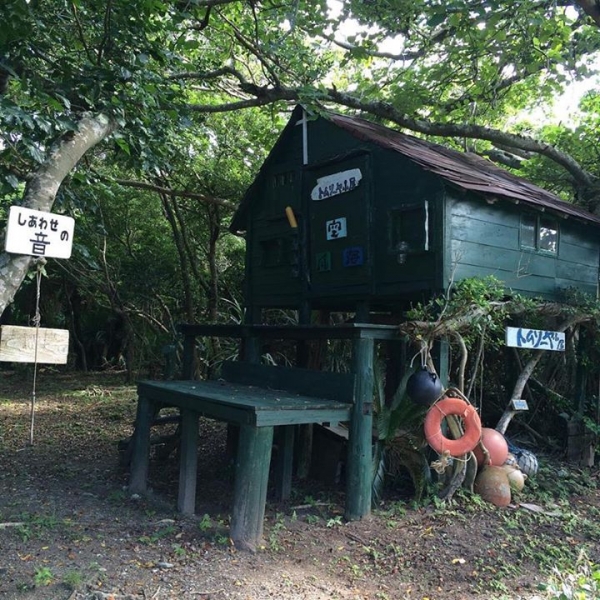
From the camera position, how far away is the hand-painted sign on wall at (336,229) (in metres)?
7.64

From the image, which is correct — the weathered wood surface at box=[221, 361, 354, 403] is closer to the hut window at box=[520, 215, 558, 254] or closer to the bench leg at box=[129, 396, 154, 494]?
the bench leg at box=[129, 396, 154, 494]

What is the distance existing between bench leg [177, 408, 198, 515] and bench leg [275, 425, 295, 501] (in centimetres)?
111

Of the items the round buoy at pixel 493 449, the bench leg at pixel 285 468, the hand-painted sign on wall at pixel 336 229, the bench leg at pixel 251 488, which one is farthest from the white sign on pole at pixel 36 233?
the round buoy at pixel 493 449

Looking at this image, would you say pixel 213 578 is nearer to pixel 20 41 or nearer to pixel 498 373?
pixel 20 41

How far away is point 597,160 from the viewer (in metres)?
11.3

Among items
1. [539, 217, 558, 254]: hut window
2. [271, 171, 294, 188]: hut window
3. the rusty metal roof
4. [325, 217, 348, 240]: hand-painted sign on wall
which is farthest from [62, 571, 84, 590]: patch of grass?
[539, 217, 558, 254]: hut window

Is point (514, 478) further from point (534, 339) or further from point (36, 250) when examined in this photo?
point (36, 250)

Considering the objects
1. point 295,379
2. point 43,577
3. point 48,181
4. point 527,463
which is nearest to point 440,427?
point 295,379

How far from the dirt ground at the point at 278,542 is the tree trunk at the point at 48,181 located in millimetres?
2105

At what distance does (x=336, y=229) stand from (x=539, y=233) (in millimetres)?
2628

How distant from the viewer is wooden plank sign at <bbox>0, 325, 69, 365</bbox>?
5531mm

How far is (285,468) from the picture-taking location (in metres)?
6.96

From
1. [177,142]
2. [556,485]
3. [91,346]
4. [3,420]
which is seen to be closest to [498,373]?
[556,485]

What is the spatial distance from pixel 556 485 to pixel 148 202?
1187cm
